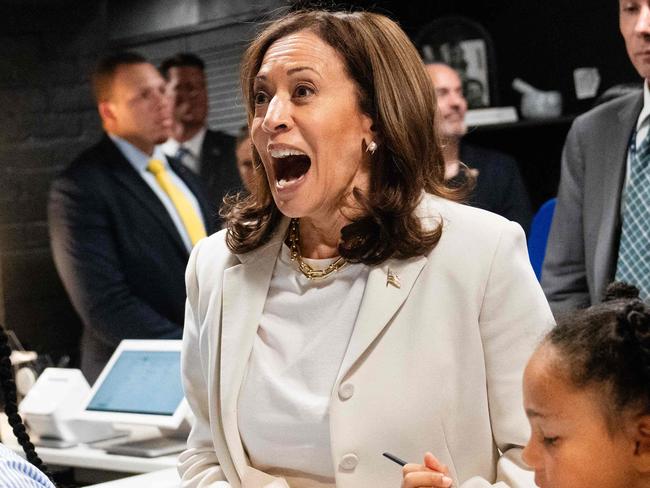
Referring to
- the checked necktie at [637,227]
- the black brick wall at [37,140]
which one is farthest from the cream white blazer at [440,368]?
the black brick wall at [37,140]

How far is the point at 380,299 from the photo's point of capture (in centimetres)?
180

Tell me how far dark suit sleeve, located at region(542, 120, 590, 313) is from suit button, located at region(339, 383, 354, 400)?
4.42 ft

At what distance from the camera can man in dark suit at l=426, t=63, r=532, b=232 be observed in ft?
15.3

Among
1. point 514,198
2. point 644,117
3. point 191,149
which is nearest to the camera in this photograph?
point 644,117

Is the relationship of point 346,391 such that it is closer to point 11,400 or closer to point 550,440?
point 550,440

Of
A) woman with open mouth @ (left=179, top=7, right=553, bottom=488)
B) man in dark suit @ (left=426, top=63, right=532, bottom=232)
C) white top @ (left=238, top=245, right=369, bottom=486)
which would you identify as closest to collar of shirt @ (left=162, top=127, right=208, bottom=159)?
→ man in dark suit @ (left=426, top=63, right=532, bottom=232)

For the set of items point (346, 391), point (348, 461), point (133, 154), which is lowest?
point (133, 154)

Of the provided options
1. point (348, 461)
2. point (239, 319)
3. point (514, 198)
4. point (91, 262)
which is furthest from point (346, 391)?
point (514, 198)

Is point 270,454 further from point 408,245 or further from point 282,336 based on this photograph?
point 408,245

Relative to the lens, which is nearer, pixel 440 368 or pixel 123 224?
pixel 440 368

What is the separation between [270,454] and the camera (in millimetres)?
1819

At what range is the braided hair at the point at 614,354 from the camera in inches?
56.2

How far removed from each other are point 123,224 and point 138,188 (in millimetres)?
→ 158

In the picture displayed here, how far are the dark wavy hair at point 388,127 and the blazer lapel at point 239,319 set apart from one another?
16cm
